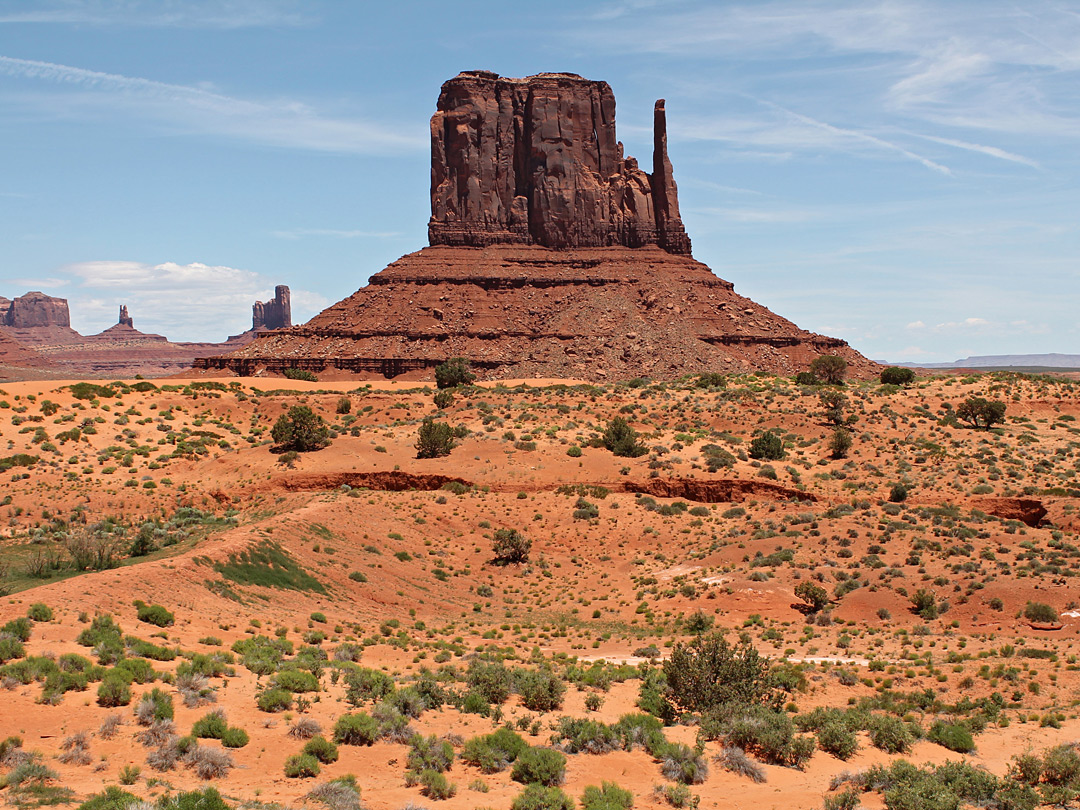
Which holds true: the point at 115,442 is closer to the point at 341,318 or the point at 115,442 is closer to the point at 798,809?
the point at 798,809

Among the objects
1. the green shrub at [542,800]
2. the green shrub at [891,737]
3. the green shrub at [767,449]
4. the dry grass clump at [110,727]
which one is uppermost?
the green shrub at [767,449]

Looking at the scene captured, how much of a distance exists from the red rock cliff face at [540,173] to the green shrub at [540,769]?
12654 cm

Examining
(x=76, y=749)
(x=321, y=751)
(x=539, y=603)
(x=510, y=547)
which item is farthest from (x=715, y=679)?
(x=510, y=547)

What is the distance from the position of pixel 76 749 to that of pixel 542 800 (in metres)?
6.37

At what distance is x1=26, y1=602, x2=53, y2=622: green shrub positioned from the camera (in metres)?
17.5

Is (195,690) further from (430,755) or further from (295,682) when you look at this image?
(430,755)

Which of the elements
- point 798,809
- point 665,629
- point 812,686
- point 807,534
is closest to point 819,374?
point 807,534

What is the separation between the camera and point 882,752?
15484mm

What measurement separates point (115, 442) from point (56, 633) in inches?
1277

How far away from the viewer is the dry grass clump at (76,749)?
40.6 ft

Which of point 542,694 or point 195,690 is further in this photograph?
point 542,694

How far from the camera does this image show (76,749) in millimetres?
12492

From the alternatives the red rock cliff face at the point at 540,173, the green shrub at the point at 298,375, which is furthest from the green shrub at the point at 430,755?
the red rock cliff face at the point at 540,173

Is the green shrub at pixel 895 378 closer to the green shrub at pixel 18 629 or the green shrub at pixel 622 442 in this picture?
the green shrub at pixel 622 442
